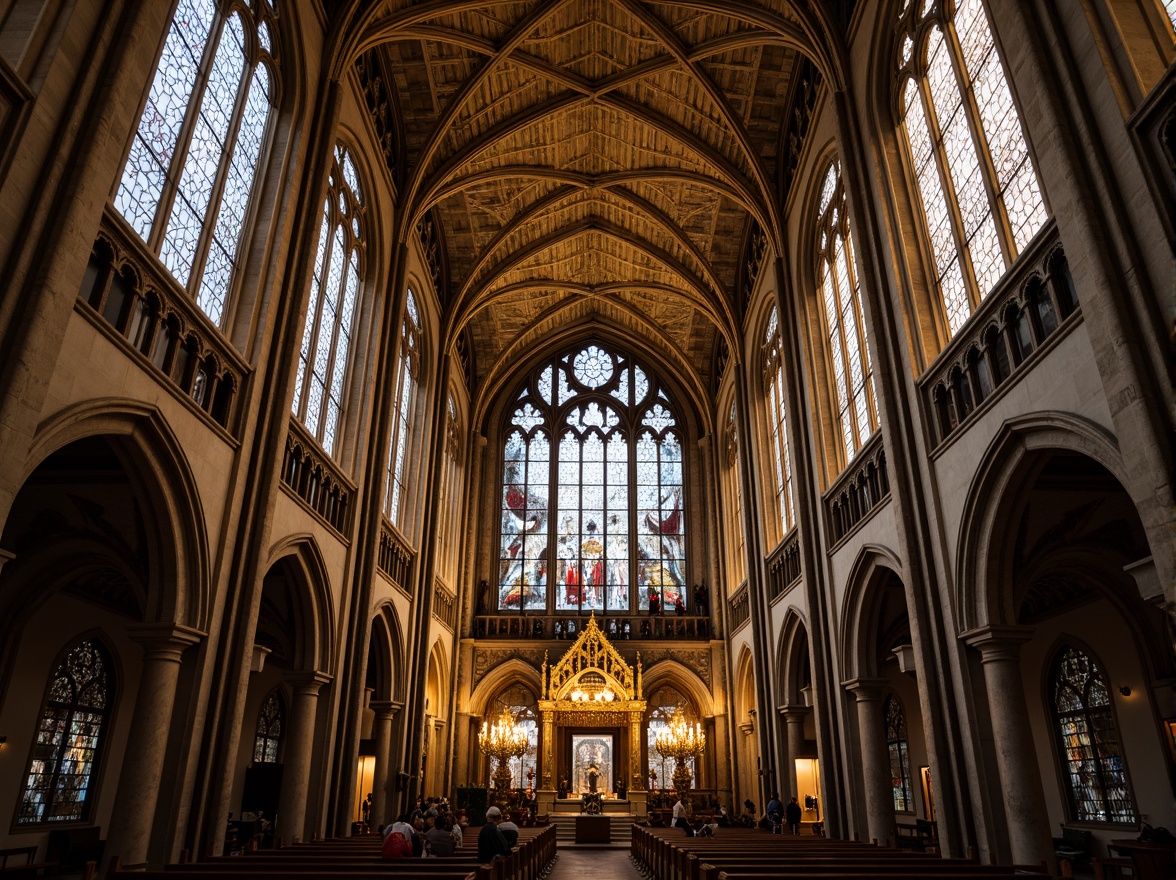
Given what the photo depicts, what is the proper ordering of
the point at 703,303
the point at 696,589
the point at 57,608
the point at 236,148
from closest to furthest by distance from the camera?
the point at 236,148 < the point at 57,608 < the point at 703,303 < the point at 696,589

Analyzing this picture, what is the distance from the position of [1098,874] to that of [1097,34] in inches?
342

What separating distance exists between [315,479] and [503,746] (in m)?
13.9

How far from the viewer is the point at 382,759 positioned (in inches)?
778

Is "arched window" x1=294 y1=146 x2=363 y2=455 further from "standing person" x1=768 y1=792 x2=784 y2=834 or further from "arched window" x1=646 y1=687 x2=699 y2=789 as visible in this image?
"arched window" x1=646 y1=687 x2=699 y2=789

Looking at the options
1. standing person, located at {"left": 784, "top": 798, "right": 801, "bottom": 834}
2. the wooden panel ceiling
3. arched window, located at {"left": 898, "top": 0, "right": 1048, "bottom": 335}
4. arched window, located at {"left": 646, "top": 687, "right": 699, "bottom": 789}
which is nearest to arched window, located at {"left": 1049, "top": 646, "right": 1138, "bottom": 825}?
standing person, located at {"left": 784, "top": 798, "right": 801, "bottom": 834}

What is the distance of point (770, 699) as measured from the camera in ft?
69.8

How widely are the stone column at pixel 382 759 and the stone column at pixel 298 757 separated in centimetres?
479

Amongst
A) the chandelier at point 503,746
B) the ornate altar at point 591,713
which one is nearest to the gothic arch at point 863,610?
the ornate altar at point 591,713

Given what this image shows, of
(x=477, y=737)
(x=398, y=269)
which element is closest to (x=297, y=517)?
(x=398, y=269)

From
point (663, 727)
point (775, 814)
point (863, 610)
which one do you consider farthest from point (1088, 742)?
point (663, 727)

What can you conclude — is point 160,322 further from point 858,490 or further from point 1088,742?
point 1088,742

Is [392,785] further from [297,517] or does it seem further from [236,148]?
[236,148]

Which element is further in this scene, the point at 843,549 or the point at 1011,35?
the point at 843,549

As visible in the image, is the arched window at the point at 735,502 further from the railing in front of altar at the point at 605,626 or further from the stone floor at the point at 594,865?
the stone floor at the point at 594,865
